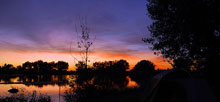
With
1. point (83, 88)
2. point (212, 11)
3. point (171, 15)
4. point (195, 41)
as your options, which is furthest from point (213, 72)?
point (83, 88)

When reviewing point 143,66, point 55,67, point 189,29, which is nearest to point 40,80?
point 189,29

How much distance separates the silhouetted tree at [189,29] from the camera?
11.0 m

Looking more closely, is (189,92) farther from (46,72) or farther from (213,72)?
(46,72)

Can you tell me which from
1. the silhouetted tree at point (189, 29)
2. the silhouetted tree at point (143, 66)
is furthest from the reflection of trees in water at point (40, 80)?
the silhouetted tree at point (143, 66)

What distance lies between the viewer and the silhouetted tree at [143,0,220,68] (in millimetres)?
11008

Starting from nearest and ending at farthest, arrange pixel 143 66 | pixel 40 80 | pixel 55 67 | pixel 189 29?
pixel 189 29 → pixel 40 80 → pixel 143 66 → pixel 55 67

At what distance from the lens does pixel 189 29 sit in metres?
Result: 11.3

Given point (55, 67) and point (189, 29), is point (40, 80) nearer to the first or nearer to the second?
point (189, 29)

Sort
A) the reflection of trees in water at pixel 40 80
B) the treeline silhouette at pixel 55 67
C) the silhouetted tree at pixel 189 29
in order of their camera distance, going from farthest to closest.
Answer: the treeline silhouette at pixel 55 67
the reflection of trees in water at pixel 40 80
the silhouetted tree at pixel 189 29

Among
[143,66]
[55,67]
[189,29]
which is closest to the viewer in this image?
[189,29]

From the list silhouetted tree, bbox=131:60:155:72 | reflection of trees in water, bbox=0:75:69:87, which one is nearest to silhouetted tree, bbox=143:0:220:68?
reflection of trees in water, bbox=0:75:69:87

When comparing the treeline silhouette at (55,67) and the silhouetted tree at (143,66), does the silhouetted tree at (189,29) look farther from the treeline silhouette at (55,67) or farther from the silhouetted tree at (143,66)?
the silhouetted tree at (143,66)

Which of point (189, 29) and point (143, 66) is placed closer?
point (189, 29)

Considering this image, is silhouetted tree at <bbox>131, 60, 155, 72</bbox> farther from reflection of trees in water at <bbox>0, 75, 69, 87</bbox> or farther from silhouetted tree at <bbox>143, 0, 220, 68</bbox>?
silhouetted tree at <bbox>143, 0, 220, 68</bbox>
